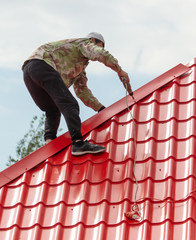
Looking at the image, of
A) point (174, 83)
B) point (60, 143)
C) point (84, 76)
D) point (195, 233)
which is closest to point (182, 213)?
point (195, 233)

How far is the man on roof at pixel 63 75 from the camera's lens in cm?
559

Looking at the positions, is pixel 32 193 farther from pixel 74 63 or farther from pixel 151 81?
pixel 151 81

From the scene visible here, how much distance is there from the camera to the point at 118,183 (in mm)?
5008

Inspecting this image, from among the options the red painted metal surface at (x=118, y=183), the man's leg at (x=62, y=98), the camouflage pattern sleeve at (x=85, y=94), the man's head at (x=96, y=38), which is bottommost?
the red painted metal surface at (x=118, y=183)

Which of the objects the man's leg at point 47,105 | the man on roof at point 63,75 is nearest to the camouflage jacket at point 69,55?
the man on roof at point 63,75

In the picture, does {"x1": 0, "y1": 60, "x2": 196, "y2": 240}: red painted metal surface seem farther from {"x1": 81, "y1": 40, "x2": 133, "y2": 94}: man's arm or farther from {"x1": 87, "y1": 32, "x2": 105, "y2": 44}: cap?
{"x1": 87, "y1": 32, "x2": 105, "y2": 44}: cap

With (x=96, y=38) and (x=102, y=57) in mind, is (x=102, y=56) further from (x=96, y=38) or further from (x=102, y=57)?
(x=96, y=38)

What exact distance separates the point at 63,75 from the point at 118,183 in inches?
61.9

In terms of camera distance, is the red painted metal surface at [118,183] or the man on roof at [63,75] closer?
the red painted metal surface at [118,183]

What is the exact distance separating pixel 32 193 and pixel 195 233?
1564 millimetres

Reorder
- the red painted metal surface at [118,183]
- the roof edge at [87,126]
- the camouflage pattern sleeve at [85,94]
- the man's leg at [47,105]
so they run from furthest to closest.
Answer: the camouflage pattern sleeve at [85,94], the man's leg at [47,105], the roof edge at [87,126], the red painted metal surface at [118,183]

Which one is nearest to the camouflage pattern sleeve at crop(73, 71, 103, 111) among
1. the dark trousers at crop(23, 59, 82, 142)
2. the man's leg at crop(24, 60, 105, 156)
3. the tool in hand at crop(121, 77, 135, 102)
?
the dark trousers at crop(23, 59, 82, 142)

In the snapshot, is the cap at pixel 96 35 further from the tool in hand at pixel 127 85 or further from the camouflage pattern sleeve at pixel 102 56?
the tool in hand at pixel 127 85

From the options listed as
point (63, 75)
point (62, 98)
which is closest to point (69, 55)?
point (63, 75)
